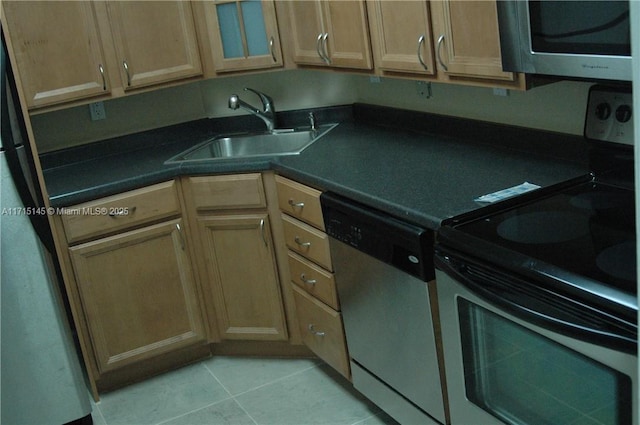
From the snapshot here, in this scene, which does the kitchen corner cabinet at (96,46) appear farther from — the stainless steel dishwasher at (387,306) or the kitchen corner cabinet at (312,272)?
the stainless steel dishwasher at (387,306)

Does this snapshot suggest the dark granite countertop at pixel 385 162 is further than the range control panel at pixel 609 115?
Yes

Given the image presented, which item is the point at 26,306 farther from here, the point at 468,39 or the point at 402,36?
the point at 468,39

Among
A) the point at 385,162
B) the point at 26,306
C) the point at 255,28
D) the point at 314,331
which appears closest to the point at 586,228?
the point at 385,162

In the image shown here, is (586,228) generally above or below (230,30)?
below

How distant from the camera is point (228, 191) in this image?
285cm

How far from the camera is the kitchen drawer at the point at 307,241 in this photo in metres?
2.58

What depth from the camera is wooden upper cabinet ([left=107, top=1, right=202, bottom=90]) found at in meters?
2.91

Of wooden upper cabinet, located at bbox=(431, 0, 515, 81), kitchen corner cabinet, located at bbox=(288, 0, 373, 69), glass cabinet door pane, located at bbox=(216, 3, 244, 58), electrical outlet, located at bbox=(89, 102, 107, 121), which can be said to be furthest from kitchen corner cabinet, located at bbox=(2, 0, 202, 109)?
wooden upper cabinet, located at bbox=(431, 0, 515, 81)

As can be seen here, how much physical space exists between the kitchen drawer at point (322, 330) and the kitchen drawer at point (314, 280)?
32mm

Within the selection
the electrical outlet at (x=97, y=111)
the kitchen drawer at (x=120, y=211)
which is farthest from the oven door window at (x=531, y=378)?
the electrical outlet at (x=97, y=111)

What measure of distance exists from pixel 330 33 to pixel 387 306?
1096 millimetres

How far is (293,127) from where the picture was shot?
3355 millimetres

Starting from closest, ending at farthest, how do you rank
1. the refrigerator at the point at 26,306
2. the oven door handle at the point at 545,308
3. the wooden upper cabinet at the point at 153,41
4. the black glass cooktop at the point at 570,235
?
the oven door handle at the point at 545,308
the black glass cooktop at the point at 570,235
the refrigerator at the point at 26,306
the wooden upper cabinet at the point at 153,41

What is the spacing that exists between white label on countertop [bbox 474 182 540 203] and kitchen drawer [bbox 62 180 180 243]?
1.37 metres
